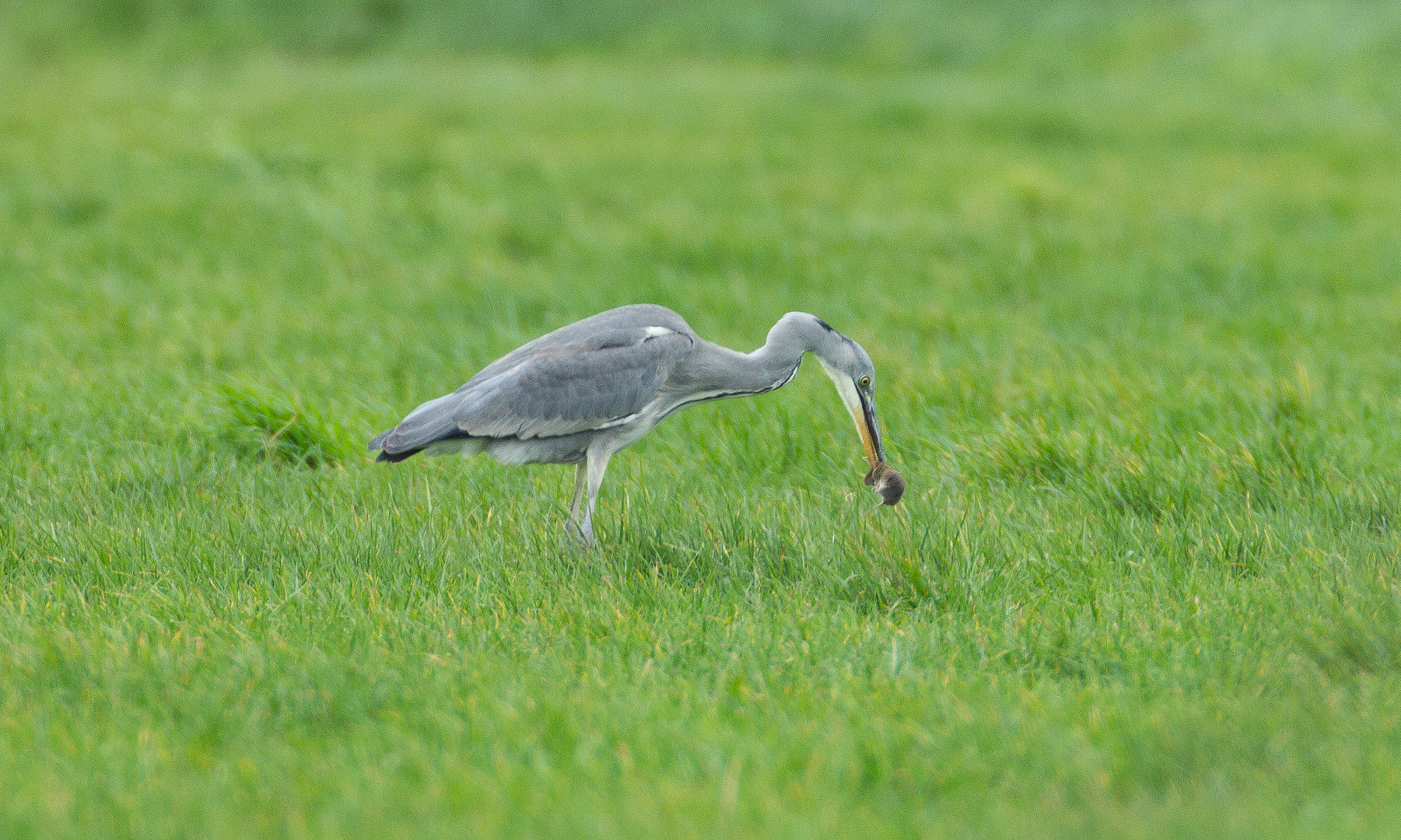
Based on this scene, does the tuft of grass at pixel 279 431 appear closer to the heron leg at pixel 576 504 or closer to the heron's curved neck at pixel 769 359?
the heron leg at pixel 576 504

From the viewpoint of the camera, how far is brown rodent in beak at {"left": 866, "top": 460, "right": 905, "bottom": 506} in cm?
457

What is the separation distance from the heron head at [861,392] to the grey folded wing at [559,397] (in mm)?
547

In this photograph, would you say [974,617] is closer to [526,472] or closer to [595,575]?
[595,575]

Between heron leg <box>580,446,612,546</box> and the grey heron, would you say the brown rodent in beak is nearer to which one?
the grey heron

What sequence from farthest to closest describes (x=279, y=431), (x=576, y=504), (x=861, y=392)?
(x=279, y=431) → (x=576, y=504) → (x=861, y=392)

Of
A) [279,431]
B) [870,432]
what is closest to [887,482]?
[870,432]

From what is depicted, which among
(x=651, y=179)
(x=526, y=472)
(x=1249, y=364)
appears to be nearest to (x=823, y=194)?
(x=651, y=179)

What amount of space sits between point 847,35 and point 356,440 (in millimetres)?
17227

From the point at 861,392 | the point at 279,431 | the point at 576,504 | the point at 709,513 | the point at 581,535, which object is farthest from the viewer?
the point at 279,431

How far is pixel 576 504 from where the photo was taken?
4.79 metres

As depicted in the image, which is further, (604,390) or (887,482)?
(887,482)

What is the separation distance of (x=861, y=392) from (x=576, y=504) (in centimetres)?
110

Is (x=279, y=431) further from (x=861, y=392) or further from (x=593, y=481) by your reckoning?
(x=861, y=392)

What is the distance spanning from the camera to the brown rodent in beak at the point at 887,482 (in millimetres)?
4566
